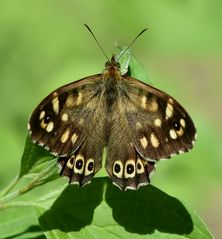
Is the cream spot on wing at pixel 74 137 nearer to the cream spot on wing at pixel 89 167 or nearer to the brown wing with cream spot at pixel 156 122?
the cream spot on wing at pixel 89 167

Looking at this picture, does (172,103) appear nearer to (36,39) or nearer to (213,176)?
(213,176)

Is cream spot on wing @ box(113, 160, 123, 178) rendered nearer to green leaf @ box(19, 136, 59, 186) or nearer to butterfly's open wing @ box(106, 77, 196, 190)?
butterfly's open wing @ box(106, 77, 196, 190)

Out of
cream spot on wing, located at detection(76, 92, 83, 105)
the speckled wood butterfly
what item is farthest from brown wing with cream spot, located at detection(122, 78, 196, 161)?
cream spot on wing, located at detection(76, 92, 83, 105)

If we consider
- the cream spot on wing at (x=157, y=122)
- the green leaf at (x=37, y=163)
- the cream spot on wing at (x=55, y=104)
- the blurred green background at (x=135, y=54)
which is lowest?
the green leaf at (x=37, y=163)

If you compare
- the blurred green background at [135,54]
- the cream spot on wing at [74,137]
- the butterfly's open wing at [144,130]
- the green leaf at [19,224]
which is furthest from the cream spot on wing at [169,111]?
the blurred green background at [135,54]

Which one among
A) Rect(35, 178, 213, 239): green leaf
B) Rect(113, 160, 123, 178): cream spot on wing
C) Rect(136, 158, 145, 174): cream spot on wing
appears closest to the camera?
Rect(35, 178, 213, 239): green leaf

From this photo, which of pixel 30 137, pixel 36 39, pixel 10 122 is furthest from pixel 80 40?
pixel 30 137
